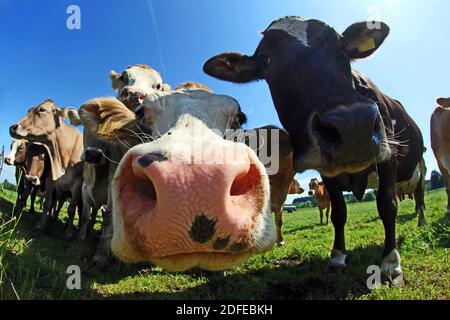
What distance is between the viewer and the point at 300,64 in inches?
156

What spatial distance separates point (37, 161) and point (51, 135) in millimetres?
867

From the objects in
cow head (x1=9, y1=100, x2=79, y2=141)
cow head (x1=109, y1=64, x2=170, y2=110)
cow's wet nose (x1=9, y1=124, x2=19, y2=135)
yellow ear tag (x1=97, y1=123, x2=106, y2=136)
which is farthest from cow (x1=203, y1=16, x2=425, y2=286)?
cow head (x1=9, y1=100, x2=79, y2=141)

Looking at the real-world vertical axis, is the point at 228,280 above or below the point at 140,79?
below

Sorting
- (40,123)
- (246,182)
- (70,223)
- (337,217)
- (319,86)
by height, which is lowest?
(70,223)

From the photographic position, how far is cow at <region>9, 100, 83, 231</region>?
10414 millimetres

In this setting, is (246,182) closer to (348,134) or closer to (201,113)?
(201,113)

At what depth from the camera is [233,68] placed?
16.9 feet

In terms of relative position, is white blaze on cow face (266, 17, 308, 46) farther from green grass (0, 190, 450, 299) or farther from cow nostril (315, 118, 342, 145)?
green grass (0, 190, 450, 299)

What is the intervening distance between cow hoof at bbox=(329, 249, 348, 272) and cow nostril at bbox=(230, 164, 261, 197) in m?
2.89

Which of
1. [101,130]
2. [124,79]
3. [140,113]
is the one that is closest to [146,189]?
[140,113]

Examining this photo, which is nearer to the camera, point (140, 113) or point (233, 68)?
point (140, 113)

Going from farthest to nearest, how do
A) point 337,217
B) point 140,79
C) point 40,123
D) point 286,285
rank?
point 40,123, point 140,79, point 337,217, point 286,285
